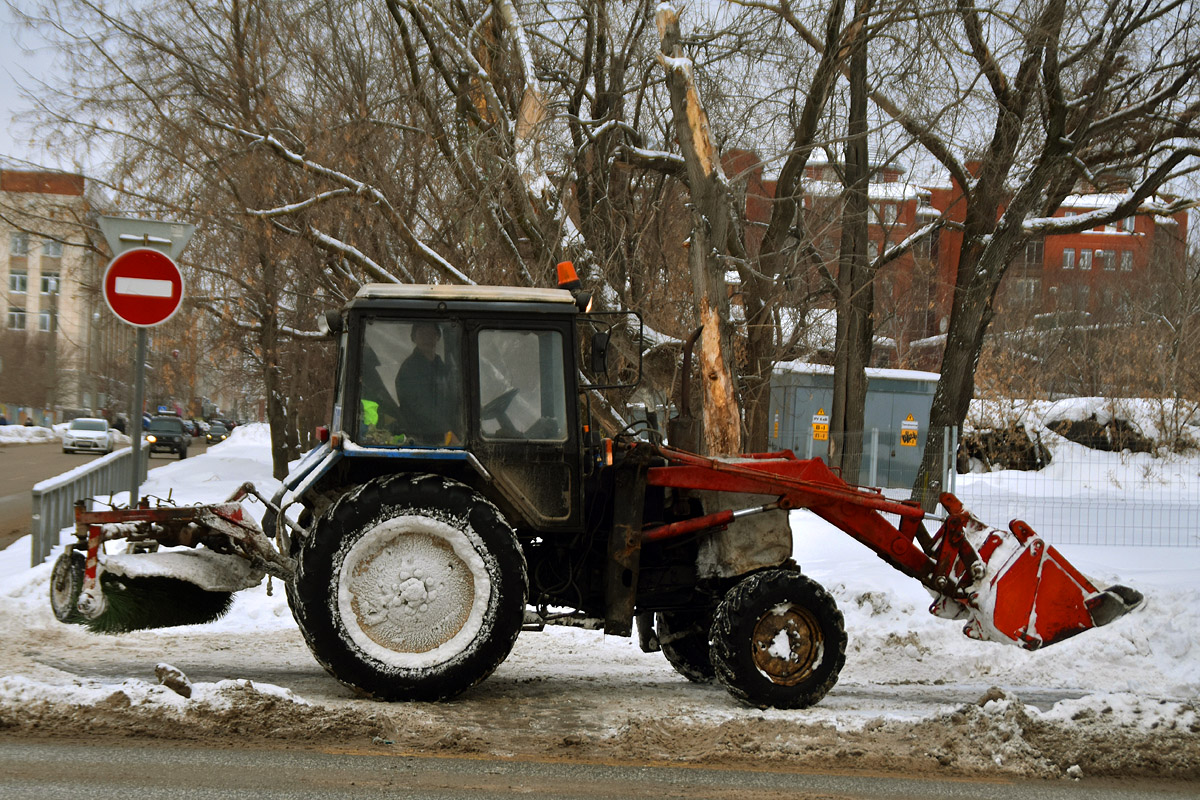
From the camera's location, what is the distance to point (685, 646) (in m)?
7.09

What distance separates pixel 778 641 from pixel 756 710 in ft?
1.31

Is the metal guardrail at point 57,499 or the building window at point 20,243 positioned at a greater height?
the building window at point 20,243

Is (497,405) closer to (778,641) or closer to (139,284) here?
(778,641)

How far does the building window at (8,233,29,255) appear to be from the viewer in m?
17.8

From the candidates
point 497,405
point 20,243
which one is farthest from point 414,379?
point 20,243

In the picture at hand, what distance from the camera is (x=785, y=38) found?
13.4 meters

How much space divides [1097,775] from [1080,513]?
986 centimetres

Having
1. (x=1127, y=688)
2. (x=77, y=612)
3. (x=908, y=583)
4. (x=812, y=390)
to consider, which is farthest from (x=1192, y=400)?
(x=77, y=612)

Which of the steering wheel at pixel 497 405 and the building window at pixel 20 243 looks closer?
the steering wheel at pixel 497 405

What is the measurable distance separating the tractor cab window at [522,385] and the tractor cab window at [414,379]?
6.4 inches

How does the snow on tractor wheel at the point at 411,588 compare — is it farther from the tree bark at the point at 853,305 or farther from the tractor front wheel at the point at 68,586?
the tree bark at the point at 853,305

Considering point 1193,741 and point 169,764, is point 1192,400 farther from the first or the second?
point 169,764

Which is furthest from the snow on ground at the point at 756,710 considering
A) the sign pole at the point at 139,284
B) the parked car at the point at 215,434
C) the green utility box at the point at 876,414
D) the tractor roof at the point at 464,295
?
the parked car at the point at 215,434

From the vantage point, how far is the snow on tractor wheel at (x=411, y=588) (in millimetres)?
5676
